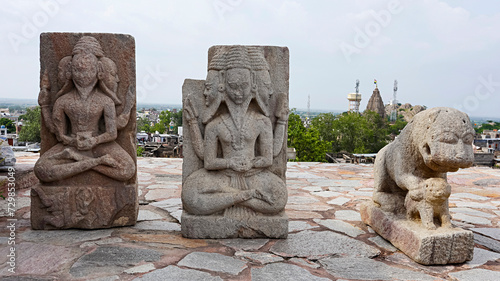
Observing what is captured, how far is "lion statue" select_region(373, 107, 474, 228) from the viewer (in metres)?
2.85

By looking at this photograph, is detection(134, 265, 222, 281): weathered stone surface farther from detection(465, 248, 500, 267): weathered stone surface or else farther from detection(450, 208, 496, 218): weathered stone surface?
detection(450, 208, 496, 218): weathered stone surface

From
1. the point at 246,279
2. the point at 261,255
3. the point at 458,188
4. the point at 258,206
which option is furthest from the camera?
the point at 458,188

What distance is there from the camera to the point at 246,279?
2658 mm

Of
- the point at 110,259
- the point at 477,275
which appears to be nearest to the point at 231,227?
the point at 110,259

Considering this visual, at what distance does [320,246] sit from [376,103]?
162ft

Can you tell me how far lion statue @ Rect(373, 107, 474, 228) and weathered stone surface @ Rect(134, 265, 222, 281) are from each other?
Result: 1.77m

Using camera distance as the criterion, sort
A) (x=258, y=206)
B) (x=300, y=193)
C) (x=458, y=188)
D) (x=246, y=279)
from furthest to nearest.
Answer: (x=458, y=188)
(x=300, y=193)
(x=258, y=206)
(x=246, y=279)

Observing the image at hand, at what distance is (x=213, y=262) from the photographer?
292 centimetres

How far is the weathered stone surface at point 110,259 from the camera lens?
2.75m

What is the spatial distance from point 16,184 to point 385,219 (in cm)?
483

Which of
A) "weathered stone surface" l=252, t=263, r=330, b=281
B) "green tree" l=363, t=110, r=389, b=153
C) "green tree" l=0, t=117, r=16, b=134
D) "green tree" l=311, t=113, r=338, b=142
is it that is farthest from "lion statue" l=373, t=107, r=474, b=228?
"green tree" l=363, t=110, r=389, b=153

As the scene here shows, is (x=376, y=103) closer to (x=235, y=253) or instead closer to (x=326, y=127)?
(x=326, y=127)

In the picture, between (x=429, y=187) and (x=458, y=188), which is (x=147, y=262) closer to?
(x=429, y=187)

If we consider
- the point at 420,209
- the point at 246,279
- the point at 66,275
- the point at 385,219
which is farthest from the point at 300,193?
the point at 66,275
